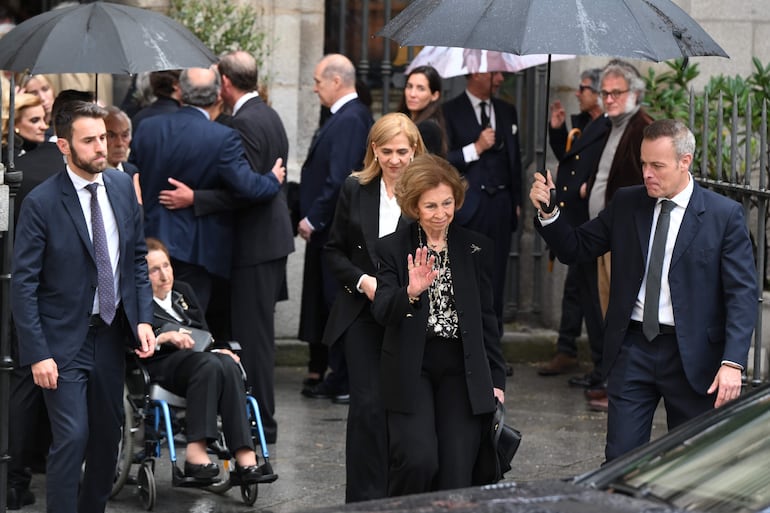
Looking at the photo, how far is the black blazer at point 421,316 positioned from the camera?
6.38 meters

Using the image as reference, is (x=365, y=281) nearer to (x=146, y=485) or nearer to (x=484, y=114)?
(x=146, y=485)

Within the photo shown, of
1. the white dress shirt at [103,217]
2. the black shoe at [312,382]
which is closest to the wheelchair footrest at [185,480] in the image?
the white dress shirt at [103,217]

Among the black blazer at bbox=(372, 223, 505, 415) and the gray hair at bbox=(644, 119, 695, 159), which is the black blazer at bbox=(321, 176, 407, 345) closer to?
the black blazer at bbox=(372, 223, 505, 415)

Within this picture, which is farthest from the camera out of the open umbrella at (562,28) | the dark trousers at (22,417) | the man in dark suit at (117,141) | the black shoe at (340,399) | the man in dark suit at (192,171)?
the black shoe at (340,399)

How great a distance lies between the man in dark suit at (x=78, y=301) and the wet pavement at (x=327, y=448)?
39.5 inches

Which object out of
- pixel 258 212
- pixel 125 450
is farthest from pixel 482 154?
pixel 125 450

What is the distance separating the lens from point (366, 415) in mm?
7039

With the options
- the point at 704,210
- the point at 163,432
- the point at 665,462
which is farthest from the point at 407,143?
the point at 665,462

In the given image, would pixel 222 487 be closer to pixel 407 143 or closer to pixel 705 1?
pixel 407 143

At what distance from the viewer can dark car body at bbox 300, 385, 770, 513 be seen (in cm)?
414

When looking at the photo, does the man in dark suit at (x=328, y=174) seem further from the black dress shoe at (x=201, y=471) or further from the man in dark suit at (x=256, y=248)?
the black dress shoe at (x=201, y=471)

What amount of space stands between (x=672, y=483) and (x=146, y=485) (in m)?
3.94

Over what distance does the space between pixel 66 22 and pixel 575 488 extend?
13.8 feet

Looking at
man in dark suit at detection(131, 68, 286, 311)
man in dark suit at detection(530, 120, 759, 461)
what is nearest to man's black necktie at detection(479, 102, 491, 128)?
man in dark suit at detection(131, 68, 286, 311)
